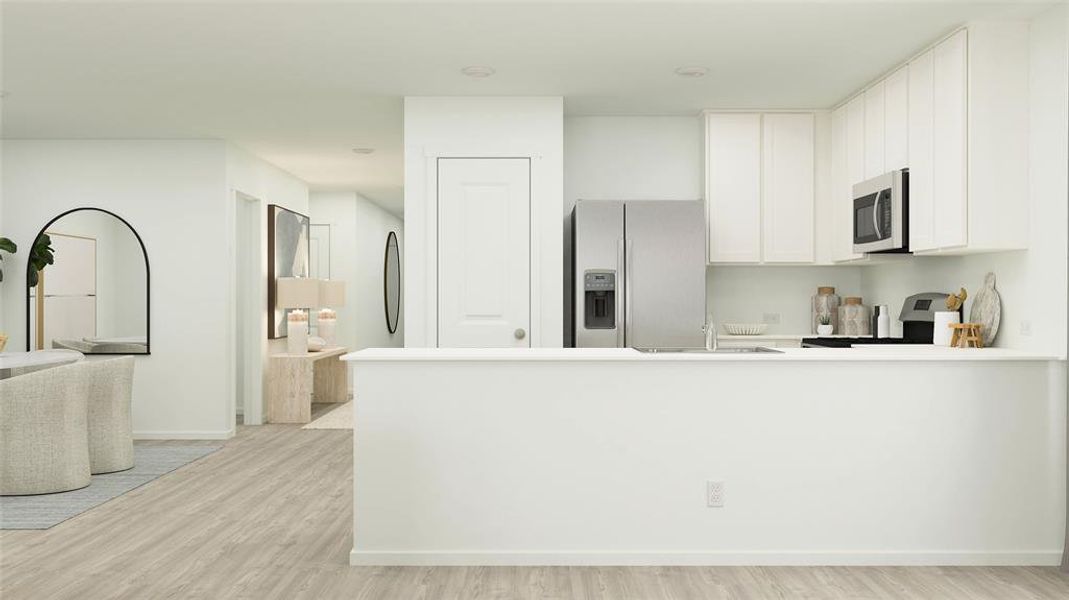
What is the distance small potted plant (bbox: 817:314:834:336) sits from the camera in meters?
5.44

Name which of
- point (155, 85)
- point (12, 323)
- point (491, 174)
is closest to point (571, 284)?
point (491, 174)

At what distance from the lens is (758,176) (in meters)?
5.35

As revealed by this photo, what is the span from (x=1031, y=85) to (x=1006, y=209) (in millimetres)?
583

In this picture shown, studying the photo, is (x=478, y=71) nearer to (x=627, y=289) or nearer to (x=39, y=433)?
(x=627, y=289)

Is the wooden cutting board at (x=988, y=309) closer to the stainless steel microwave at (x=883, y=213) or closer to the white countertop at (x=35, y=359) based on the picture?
the stainless steel microwave at (x=883, y=213)

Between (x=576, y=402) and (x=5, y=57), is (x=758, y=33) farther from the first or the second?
(x=5, y=57)

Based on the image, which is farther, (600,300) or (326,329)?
(326,329)

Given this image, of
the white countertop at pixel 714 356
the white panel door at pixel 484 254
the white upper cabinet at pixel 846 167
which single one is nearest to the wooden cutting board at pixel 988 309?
the white countertop at pixel 714 356

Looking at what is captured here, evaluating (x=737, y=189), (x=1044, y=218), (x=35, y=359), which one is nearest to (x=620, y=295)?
(x=737, y=189)

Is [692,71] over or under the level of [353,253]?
over

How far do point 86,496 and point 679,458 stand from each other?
11.4 ft

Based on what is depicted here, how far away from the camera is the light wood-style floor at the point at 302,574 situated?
10.2 feet

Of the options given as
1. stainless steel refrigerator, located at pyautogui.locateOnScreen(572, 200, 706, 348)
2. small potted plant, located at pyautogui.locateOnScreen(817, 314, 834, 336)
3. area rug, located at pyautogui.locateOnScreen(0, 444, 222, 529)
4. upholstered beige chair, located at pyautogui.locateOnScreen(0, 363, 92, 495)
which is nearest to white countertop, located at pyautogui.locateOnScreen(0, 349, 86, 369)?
upholstered beige chair, located at pyautogui.locateOnScreen(0, 363, 92, 495)

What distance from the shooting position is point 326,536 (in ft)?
12.6
